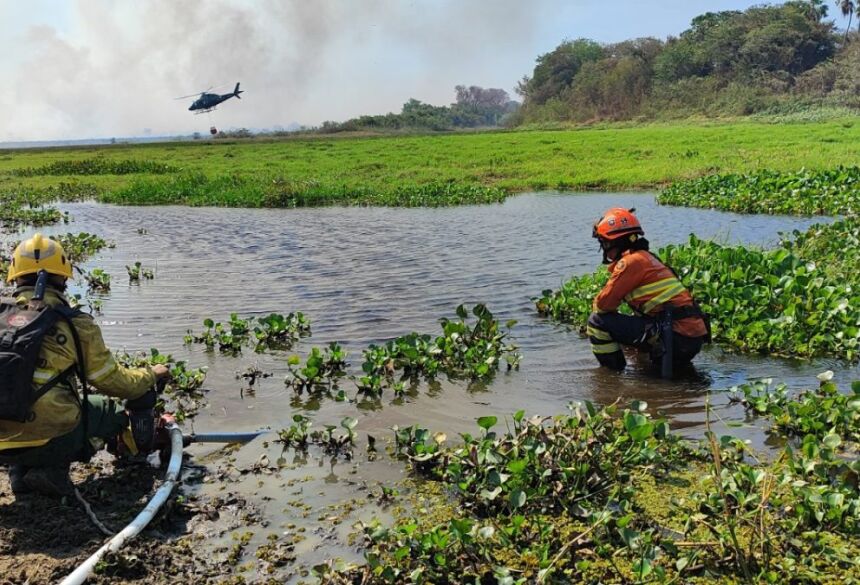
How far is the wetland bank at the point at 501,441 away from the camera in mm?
3818

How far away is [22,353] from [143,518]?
1.21 metres

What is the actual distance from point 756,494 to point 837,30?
264ft

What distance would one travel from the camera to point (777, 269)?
8.62m

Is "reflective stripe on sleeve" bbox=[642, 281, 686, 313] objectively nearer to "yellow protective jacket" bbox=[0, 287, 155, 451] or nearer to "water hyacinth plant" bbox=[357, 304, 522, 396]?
"water hyacinth plant" bbox=[357, 304, 522, 396]

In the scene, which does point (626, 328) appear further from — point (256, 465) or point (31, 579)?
point (31, 579)

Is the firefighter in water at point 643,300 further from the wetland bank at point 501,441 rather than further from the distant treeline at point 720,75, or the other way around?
the distant treeline at point 720,75

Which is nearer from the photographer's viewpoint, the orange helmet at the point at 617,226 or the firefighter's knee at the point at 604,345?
the orange helmet at the point at 617,226

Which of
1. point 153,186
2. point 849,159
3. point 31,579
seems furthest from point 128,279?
point 849,159

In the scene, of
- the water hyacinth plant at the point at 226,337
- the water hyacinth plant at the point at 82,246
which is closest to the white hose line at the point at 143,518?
the water hyacinth plant at the point at 226,337

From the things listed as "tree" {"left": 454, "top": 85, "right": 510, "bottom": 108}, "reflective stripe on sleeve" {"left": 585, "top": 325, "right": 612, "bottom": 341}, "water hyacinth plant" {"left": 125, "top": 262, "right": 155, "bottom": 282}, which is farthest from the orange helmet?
"tree" {"left": 454, "top": 85, "right": 510, "bottom": 108}

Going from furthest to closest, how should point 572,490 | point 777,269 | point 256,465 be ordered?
point 777,269
point 256,465
point 572,490

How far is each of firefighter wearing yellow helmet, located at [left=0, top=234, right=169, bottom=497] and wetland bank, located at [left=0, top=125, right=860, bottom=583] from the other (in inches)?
14.1

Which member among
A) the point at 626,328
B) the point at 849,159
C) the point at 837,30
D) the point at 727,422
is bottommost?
the point at 727,422

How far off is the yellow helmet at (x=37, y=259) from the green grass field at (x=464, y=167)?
17980mm
